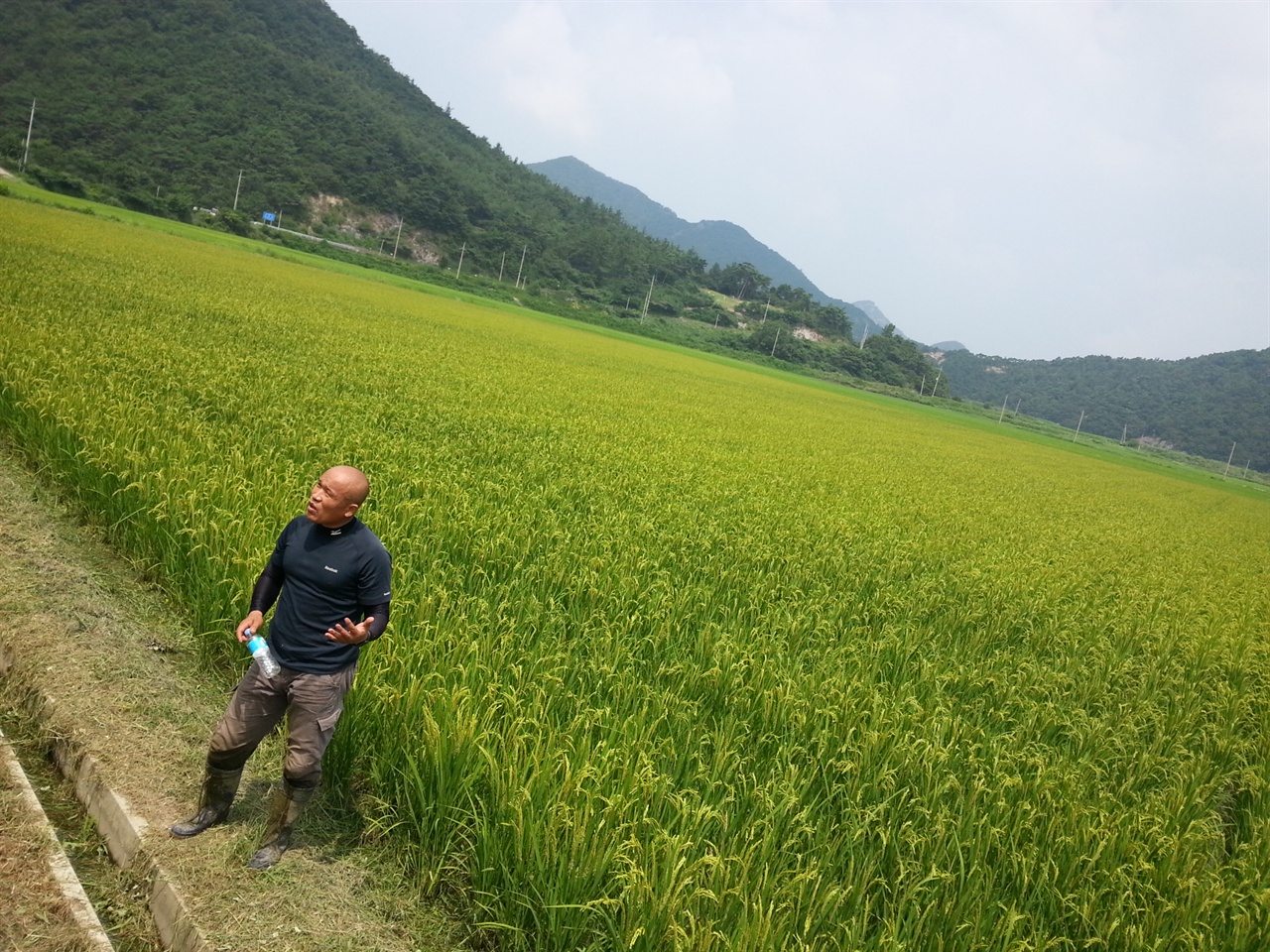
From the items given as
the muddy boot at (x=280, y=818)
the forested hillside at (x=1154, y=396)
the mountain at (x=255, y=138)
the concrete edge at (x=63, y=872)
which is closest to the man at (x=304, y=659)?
the muddy boot at (x=280, y=818)

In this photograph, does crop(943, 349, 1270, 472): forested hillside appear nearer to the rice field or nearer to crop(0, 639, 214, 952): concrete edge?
the rice field

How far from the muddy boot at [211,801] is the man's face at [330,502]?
38.1 inches

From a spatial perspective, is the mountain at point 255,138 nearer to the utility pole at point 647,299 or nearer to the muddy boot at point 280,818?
the utility pole at point 647,299

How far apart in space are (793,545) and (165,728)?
213 inches

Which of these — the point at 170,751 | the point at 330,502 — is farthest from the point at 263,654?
the point at 170,751

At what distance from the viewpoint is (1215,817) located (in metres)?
3.73

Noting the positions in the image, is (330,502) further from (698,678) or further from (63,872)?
(698,678)

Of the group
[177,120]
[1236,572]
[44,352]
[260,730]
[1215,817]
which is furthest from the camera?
[177,120]

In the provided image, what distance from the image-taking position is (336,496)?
7.73 feet

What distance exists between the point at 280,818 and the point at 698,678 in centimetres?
203

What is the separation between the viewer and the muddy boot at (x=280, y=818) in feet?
8.04

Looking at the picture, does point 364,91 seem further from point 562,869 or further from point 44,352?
point 562,869

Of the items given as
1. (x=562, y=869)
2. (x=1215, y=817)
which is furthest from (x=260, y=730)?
(x=1215, y=817)

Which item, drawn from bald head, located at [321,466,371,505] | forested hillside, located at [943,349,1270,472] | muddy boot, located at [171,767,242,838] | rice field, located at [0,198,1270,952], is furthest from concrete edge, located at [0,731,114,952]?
forested hillside, located at [943,349,1270,472]
